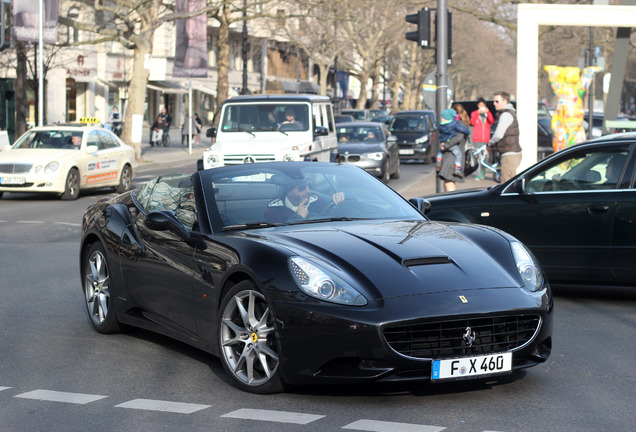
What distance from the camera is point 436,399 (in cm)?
613

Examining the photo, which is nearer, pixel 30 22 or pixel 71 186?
pixel 71 186

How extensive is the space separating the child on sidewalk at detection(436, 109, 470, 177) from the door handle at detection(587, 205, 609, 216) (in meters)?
7.76

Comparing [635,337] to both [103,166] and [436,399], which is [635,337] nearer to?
[436,399]

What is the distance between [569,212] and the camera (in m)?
9.70

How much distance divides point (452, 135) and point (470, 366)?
11.7 m

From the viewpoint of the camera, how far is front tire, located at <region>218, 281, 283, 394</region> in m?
6.17

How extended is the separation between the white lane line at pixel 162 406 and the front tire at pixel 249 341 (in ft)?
1.21

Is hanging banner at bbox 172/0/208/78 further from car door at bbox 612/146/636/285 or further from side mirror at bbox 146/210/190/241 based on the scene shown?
side mirror at bbox 146/210/190/241

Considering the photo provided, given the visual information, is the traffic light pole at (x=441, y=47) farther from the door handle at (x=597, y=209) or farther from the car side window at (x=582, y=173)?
the door handle at (x=597, y=209)

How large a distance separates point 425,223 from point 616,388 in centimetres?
164

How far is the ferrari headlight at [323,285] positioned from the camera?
593 centimetres

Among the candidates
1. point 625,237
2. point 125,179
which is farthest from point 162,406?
point 125,179

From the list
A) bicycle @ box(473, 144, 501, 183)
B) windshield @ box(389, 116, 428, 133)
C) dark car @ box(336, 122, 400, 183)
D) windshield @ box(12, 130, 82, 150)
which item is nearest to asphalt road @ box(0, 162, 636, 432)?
windshield @ box(12, 130, 82, 150)

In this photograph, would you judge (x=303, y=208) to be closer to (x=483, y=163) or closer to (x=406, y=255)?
(x=406, y=255)
